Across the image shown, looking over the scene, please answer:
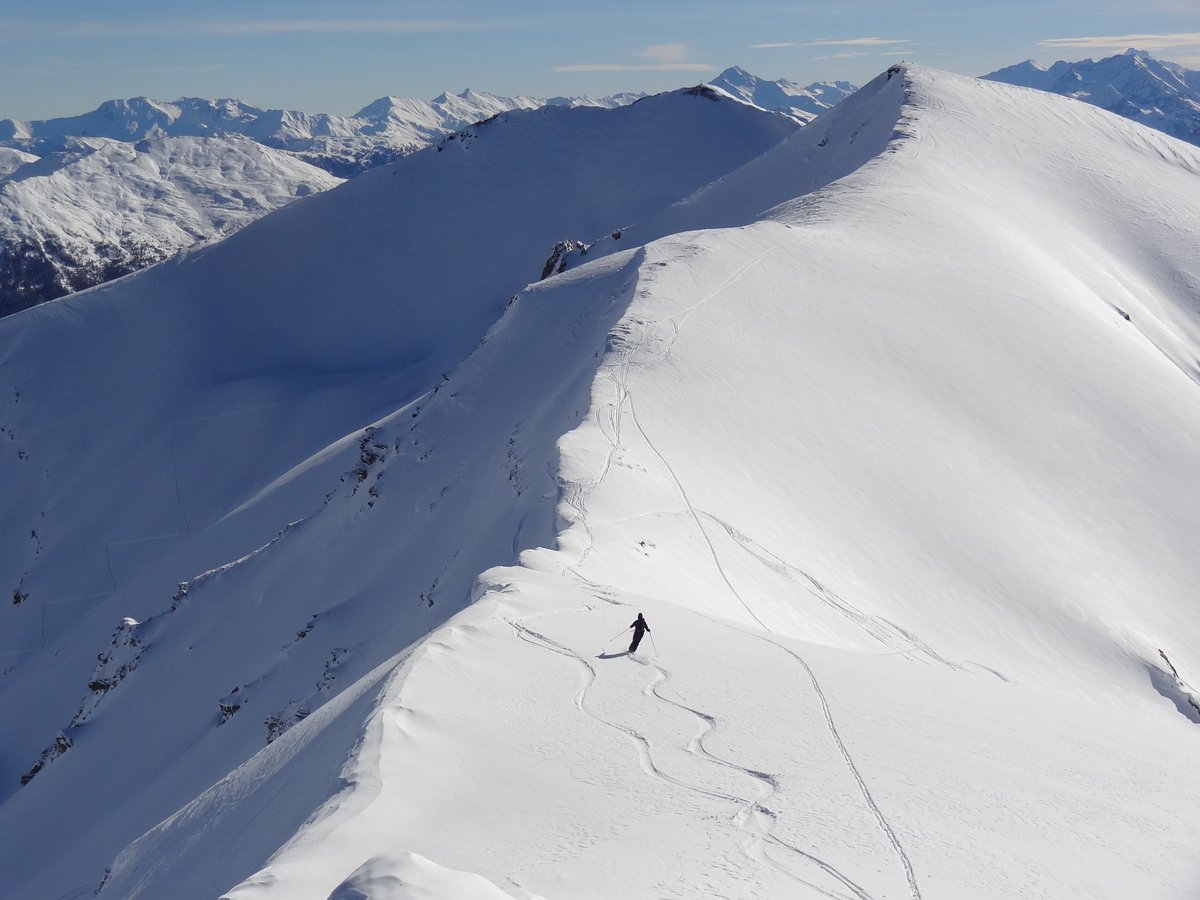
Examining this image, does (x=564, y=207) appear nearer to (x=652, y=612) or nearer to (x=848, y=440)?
(x=848, y=440)

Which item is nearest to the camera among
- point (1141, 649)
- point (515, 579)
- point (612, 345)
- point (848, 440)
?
point (515, 579)

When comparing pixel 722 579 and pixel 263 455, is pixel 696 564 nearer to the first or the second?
pixel 722 579

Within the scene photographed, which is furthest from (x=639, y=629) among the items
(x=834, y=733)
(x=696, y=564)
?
(x=696, y=564)

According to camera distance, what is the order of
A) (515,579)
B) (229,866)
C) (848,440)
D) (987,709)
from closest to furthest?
1. (229,866)
2. (987,709)
3. (515,579)
4. (848,440)

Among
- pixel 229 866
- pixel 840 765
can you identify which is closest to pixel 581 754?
pixel 840 765

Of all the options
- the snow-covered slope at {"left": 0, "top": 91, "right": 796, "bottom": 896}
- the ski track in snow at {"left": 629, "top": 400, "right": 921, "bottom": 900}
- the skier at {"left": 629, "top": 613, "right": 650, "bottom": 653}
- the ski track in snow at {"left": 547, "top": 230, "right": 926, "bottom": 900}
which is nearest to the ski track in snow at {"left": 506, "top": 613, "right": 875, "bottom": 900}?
the ski track in snow at {"left": 547, "top": 230, "right": 926, "bottom": 900}

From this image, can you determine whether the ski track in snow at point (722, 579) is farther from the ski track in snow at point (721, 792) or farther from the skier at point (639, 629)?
the skier at point (639, 629)

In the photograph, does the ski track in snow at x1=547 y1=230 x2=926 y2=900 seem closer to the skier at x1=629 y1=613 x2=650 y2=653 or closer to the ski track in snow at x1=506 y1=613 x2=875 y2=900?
the ski track in snow at x1=506 y1=613 x2=875 y2=900
